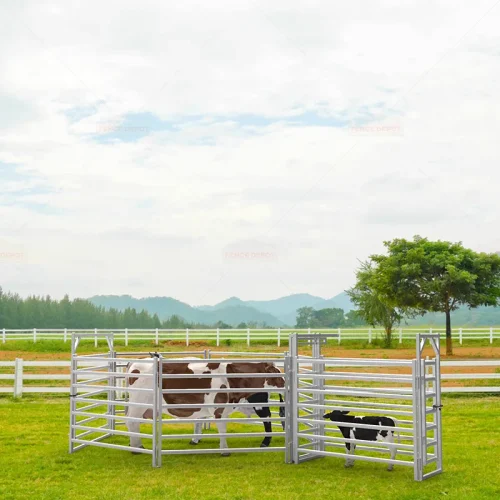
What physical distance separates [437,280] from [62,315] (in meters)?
45.7

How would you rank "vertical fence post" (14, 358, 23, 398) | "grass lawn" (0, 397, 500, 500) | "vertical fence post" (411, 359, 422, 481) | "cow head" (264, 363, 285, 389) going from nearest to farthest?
1. "grass lawn" (0, 397, 500, 500)
2. "vertical fence post" (411, 359, 422, 481)
3. "cow head" (264, 363, 285, 389)
4. "vertical fence post" (14, 358, 23, 398)

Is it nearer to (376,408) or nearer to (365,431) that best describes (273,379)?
(376,408)

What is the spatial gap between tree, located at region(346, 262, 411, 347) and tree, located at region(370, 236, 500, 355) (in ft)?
0.78

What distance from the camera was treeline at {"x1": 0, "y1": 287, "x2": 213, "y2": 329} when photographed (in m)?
64.6

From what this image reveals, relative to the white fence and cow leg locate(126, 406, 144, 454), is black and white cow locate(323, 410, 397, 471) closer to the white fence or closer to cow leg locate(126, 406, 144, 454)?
cow leg locate(126, 406, 144, 454)

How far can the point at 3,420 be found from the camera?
1316 centimetres

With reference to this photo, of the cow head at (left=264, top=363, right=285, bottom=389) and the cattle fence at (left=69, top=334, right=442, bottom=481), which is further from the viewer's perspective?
the cow head at (left=264, top=363, right=285, bottom=389)

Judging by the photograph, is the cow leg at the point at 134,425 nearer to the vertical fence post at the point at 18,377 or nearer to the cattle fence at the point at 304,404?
the cattle fence at the point at 304,404

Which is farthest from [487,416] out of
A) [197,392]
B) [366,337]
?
[366,337]

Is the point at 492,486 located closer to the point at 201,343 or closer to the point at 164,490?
the point at 164,490

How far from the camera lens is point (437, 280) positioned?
30.9m

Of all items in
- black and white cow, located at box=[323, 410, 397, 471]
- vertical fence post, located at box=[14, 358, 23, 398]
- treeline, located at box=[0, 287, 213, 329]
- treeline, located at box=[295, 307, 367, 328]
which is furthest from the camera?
treeline, located at box=[295, 307, 367, 328]

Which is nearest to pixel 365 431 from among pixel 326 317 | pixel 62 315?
pixel 62 315

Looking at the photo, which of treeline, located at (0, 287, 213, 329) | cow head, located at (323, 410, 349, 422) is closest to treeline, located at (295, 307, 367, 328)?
treeline, located at (0, 287, 213, 329)
